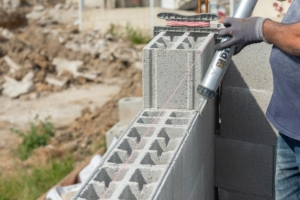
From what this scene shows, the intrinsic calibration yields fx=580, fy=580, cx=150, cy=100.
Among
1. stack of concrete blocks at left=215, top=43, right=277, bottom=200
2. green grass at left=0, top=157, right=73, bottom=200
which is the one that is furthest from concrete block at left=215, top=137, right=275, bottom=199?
green grass at left=0, top=157, right=73, bottom=200

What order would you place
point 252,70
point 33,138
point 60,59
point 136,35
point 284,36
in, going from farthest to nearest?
point 136,35 < point 60,59 < point 33,138 < point 252,70 < point 284,36

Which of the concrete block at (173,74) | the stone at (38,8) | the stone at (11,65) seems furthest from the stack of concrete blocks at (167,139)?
the stone at (38,8)

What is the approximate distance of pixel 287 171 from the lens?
3.50 meters

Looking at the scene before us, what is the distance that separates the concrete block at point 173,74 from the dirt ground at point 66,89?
4602mm

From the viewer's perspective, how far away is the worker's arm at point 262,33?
3.03 meters

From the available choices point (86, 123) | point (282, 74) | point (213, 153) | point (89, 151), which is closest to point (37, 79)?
point (86, 123)

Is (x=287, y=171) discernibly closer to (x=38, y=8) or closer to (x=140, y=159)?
(x=140, y=159)

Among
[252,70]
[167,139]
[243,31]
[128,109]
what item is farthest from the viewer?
[128,109]

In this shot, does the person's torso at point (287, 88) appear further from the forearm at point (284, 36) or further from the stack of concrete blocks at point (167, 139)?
the stack of concrete blocks at point (167, 139)

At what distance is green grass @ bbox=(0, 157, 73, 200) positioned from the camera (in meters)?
6.79

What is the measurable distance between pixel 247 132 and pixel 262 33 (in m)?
1.29

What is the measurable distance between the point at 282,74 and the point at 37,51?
1156cm

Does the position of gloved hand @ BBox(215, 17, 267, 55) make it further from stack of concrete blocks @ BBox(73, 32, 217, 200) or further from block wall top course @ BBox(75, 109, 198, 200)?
block wall top course @ BBox(75, 109, 198, 200)

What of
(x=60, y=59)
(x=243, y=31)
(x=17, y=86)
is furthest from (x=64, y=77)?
(x=243, y=31)
